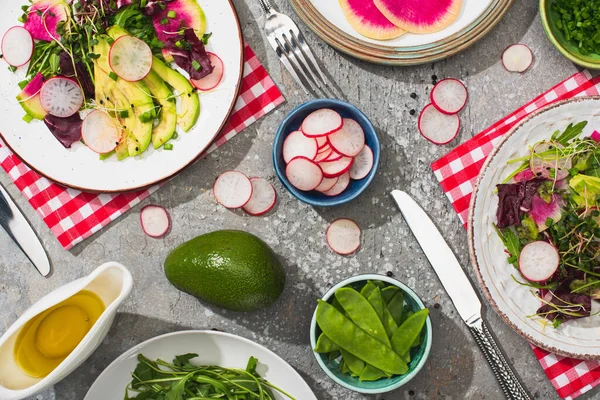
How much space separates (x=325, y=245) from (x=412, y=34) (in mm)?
601

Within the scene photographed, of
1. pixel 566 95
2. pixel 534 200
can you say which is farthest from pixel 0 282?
pixel 566 95

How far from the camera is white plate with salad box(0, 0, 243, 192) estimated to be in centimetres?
141

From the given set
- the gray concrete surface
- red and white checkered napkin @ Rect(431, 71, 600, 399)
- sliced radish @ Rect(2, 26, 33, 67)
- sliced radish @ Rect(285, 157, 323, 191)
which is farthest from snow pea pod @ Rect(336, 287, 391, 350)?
sliced radish @ Rect(2, 26, 33, 67)

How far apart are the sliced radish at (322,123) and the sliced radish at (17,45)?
718 mm

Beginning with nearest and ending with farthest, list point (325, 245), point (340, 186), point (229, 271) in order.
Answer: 1. point (229, 271)
2. point (340, 186)
3. point (325, 245)

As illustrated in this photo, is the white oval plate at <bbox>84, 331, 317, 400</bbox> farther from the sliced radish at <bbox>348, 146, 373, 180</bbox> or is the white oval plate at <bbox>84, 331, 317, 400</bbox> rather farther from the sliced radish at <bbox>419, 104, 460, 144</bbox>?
the sliced radish at <bbox>419, 104, 460, 144</bbox>

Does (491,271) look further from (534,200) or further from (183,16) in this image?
(183,16)

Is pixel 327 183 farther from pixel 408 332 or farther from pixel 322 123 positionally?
pixel 408 332

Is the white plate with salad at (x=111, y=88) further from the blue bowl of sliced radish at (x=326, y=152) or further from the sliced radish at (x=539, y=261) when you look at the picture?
the sliced radish at (x=539, y=261)

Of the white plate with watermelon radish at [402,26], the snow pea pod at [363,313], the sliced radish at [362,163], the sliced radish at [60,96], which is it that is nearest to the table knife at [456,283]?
the sliced radish at [362,163]

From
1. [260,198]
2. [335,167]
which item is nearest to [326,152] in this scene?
[335,167]

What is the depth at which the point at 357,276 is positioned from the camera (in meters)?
1.43

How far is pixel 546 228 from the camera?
141 centimetres

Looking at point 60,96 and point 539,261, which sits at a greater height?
point 60,96
